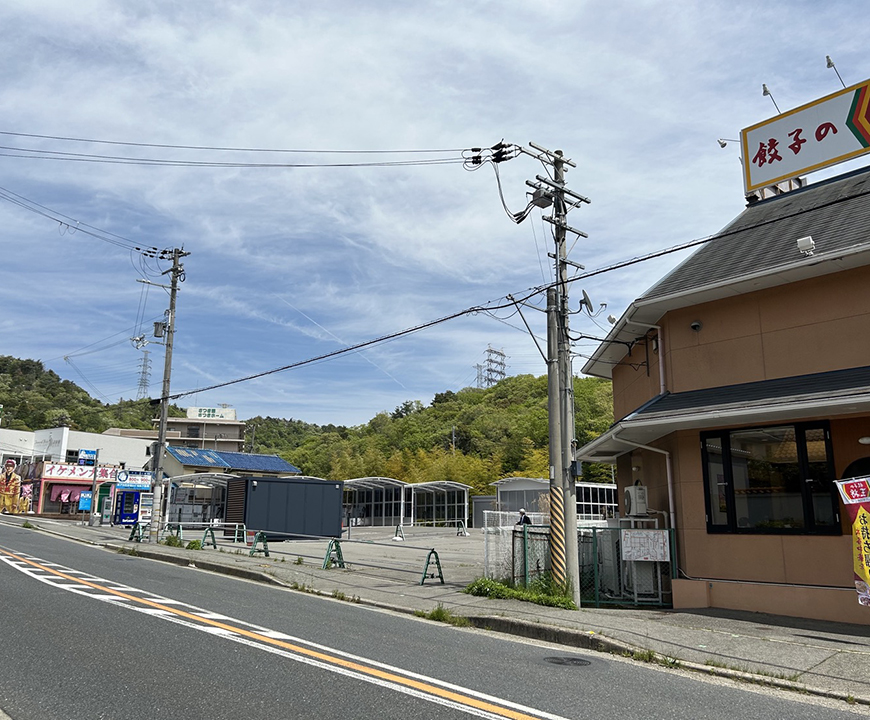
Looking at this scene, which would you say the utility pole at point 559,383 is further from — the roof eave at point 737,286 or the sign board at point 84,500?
the sign board at point 84,500

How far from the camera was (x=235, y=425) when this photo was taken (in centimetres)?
11025

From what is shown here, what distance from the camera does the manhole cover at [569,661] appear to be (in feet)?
25.7

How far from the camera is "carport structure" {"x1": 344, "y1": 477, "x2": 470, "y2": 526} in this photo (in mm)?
44844

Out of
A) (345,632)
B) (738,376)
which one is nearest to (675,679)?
(345,632)

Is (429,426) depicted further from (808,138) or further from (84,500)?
(808,138)

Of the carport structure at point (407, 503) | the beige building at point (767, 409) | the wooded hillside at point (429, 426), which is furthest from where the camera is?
the wooded hillside at point (429, 426)

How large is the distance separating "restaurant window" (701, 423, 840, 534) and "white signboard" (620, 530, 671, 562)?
0.93m

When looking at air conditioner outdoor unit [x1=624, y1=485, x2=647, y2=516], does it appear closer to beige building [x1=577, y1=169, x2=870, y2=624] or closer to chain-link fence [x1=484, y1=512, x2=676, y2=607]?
beige building [x1=577, y1=169, x2=870, y2=624]

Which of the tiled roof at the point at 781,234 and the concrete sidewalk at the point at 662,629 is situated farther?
the tiled roof at the point at 781,234

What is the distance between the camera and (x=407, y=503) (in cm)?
5025

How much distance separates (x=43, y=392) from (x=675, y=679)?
99217 mm

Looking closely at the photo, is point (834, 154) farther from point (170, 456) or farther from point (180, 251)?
point (170, 456)

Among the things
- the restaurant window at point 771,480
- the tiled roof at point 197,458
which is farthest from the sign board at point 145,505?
the tiled roof at point 197,458

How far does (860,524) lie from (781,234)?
6369 mm
